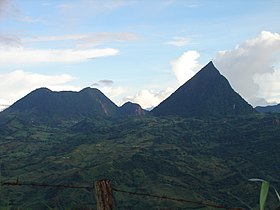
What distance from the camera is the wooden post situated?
7.64 metres

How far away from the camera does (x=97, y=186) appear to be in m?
7.84

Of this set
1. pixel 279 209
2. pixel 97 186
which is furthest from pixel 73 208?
pixel 279 209

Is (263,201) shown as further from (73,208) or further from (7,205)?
(73,208)

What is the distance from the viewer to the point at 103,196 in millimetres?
7715

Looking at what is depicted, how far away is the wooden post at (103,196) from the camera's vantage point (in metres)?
7.64

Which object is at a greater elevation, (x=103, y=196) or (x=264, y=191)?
(x=264, y=191)

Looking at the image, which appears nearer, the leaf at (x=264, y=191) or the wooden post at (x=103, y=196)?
the leaf at (x=264, y=191)

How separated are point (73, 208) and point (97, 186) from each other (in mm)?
1317

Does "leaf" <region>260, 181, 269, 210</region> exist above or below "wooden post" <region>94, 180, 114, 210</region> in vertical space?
above

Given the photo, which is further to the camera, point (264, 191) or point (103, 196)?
point (103, 196)

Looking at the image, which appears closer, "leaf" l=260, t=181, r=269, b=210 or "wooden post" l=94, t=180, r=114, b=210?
"leaf" l=260, t=181, r=269, b=210

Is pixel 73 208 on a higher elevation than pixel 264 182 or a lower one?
lower

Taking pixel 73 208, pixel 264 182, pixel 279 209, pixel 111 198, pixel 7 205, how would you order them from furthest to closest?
pixel 73 208, pixel 111 198, pixel 7 205, pixel 279 209, pixel 264 182

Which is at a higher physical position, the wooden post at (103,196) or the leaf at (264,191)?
the leaf at (264,191)
